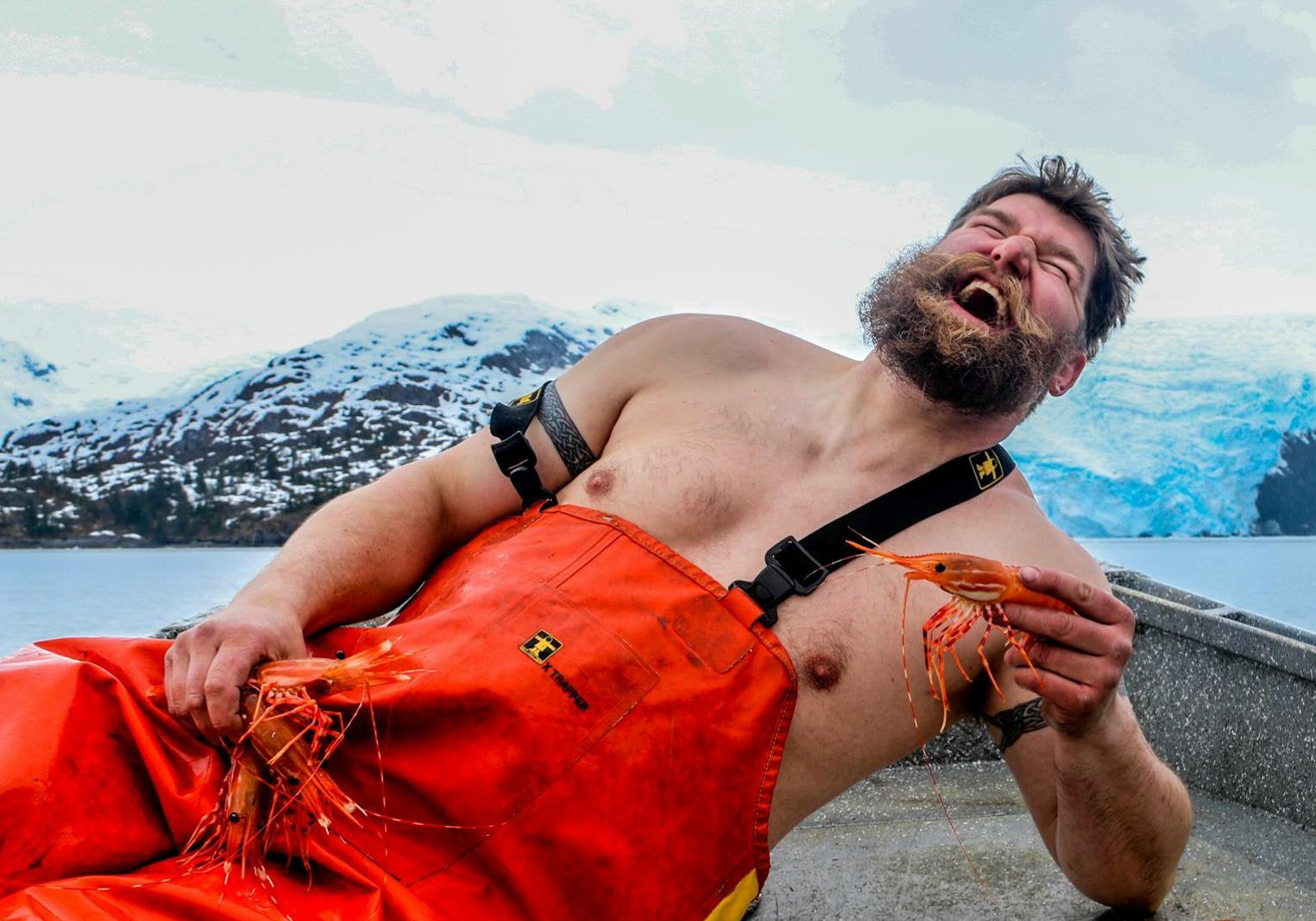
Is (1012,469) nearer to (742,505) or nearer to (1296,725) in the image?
(742,505)

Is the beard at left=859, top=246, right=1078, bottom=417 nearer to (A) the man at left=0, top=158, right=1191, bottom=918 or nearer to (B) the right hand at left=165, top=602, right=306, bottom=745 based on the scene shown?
(A) the man at left=0, top=158, right=1191, bottom=918

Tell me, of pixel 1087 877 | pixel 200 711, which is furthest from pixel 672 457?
pixel 1087 877

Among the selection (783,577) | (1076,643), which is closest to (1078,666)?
(1076,643)

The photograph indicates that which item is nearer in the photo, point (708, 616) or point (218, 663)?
point (218, 663)

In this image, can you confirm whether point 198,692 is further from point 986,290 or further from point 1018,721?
point 986,290

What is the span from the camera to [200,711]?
5.71 feet

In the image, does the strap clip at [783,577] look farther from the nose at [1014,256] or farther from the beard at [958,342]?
the nose at [1014,256]

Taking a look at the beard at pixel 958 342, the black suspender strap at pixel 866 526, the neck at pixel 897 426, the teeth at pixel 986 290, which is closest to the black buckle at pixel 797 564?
the black suspender strap at pixel 866 526

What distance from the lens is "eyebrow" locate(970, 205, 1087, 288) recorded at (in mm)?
2607

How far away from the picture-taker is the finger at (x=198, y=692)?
1731 millimetres

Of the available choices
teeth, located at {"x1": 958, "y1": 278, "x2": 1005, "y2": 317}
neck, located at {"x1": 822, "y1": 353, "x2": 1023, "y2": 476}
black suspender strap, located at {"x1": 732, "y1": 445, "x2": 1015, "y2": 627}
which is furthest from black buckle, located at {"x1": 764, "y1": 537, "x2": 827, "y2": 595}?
teeth, located at {"x1": 958, "y1": 278, "x2": 1005, "y2": 317}

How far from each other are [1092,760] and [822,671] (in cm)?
50

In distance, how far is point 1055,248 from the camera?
8.55 ft

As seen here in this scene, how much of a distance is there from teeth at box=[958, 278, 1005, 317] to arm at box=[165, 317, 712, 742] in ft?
2.09
